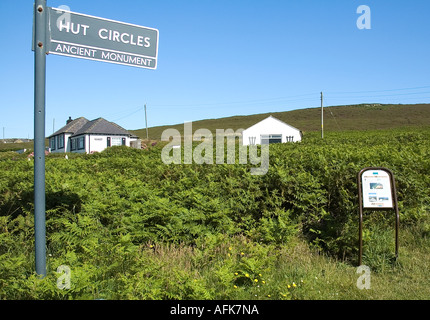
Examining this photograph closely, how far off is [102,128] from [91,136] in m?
2.38

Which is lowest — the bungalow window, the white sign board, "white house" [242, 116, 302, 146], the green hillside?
the white sign board

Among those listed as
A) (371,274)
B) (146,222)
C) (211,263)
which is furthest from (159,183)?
(371,274)

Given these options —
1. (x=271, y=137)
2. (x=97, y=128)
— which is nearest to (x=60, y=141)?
(x=97, y=128)

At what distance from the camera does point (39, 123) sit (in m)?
3.39

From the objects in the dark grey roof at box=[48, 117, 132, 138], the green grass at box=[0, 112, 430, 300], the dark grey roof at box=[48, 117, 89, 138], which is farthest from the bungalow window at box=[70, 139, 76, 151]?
the green grass at box=[0, 112, 430, 300]

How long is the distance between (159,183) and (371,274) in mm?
4812

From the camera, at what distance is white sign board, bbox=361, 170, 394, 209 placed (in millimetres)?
5391

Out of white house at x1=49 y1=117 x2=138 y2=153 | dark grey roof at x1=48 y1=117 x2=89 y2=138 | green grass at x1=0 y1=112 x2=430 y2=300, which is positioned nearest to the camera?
green grass at x1=0 y1=112 x2=430 y2=300

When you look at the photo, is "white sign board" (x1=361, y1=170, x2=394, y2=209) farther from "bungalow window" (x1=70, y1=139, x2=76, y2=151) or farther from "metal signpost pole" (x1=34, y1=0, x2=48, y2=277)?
"bungalow window" (x1=70, y1=139, x2=76, y2=151)

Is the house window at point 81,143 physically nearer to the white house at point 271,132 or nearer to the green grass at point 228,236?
the white house at point 271,132

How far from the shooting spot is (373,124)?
313 feet

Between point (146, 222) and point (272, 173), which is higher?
point (272, 173)

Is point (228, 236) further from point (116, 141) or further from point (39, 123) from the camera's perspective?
point (116, 141)

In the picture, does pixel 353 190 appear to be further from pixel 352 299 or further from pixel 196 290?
pixel 196 290
